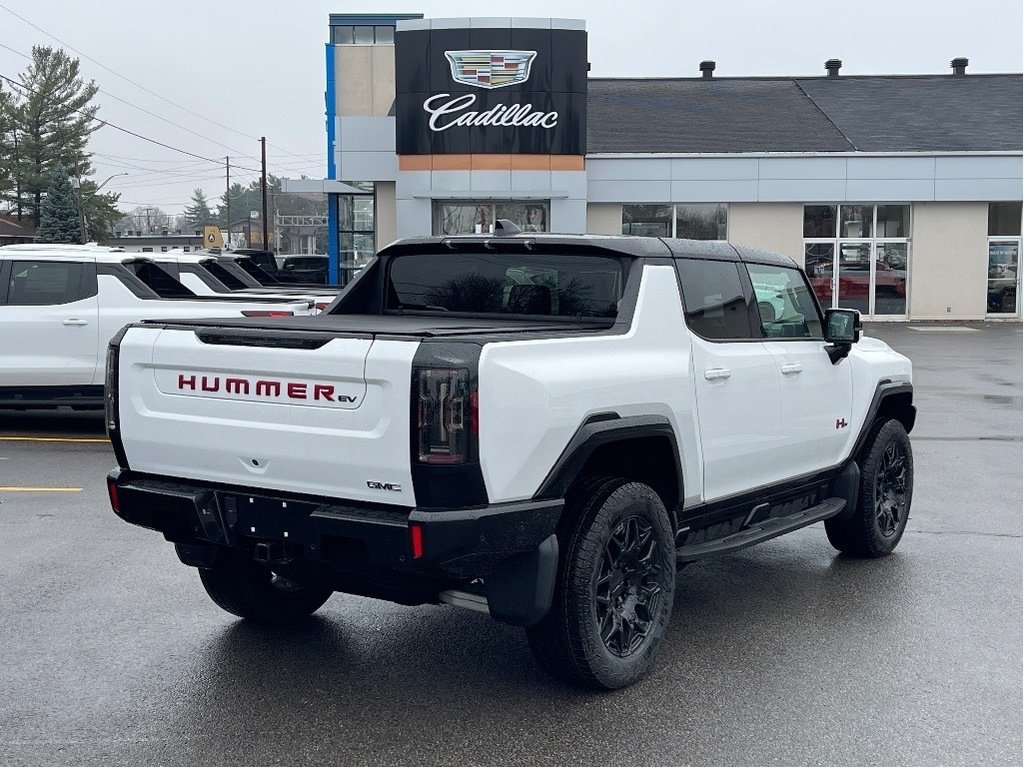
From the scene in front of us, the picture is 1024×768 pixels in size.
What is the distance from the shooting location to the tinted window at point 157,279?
1218 cm

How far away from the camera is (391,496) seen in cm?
418

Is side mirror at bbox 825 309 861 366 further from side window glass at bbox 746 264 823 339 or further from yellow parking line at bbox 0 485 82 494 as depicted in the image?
yellow parking line at bbox 0 485 82 494

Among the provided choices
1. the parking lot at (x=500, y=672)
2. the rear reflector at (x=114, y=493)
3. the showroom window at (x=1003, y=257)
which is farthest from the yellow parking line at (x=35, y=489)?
the showroom window at (x=1003, y=257)

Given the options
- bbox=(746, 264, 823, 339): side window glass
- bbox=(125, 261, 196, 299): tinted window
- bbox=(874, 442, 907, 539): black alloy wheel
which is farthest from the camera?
bbox=(125, 261, 196, 299): tinted window

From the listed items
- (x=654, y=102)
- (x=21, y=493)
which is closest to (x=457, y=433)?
(x=21, y=493)

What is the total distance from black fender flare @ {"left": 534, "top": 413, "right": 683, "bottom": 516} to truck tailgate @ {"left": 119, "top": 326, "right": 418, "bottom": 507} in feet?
1.81

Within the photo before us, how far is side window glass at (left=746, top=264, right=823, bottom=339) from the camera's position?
6105 millimetres

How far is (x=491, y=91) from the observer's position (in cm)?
2880

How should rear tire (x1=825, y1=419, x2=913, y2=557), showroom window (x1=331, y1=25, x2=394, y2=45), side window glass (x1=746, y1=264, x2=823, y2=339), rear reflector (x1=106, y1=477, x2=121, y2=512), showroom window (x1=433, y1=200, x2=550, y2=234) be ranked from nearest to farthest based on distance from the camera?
rear reflector (x1=106, y1=477, x2=121, y2=512) → side window glass (x1=746, y1=264, x2=823, y2=339) → rear tire (x1=825, y1=419, x2=913, y2=557) → showroom window (x1=433, y1=200, x2=550, y2=234) → showroom window (x1=331, y1=25, x2=394, y2=45)

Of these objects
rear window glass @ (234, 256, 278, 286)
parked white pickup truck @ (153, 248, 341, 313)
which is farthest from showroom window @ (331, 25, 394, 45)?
parked white pickup truck @ (153, 248, 341, 313)

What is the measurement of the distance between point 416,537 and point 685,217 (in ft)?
92.1

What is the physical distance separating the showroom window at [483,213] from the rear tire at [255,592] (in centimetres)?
2467

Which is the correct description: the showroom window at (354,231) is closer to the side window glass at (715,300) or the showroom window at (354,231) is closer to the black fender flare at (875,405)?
the black fender flare at (875,405)

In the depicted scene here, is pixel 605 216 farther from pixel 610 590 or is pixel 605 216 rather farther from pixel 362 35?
pixel 610 590
